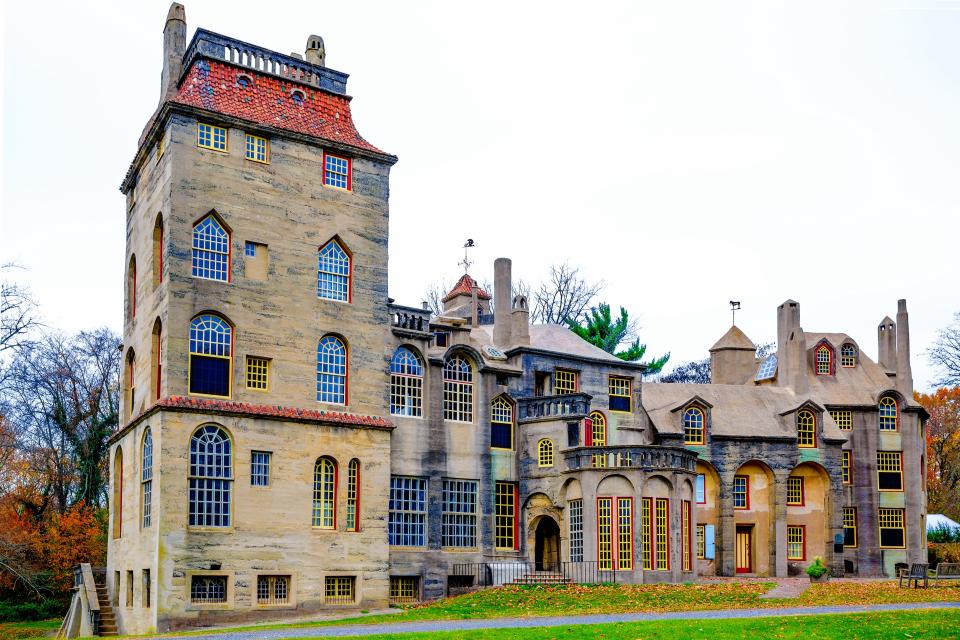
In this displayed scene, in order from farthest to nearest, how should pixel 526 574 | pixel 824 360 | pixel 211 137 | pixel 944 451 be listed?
1. pixel 944 451
2. pixel 824 360
3. pixel 526 574
4. pixel 211 137

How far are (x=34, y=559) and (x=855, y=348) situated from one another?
41007 mm

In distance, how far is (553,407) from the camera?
43.7 m

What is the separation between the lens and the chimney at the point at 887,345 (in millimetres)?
56094

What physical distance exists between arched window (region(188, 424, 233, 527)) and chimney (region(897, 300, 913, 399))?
1388 inches

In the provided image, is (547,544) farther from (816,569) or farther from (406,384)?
(816,569)

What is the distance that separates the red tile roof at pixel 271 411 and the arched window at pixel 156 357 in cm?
177

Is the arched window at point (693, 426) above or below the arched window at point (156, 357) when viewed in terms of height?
below

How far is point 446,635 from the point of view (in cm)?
2473

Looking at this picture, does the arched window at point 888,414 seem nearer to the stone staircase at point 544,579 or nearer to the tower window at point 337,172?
the stone staircase at point 544,579

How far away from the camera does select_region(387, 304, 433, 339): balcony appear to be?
41.4m

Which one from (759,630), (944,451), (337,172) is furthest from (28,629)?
(944,451)

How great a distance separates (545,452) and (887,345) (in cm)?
2249

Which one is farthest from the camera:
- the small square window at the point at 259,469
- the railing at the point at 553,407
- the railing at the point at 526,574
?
the railing at the point at 553,407

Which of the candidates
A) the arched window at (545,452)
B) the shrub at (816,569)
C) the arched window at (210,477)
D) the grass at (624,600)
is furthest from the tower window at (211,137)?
the shrub at (816,569)
